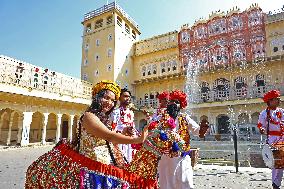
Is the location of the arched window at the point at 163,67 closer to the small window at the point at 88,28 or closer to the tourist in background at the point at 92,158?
the small window at the point at 88,28

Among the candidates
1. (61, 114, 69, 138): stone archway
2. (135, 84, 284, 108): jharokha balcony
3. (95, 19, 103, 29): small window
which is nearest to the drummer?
(135, 84, 284, 108): jharokha balcony

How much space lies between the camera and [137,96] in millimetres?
30703

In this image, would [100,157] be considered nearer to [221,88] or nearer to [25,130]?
[25,130]

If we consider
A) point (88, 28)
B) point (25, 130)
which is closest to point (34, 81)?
point (25, 130)

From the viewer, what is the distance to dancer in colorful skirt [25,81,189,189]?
1.82 m

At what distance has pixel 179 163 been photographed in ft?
9.78

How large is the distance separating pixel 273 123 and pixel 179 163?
2.25m

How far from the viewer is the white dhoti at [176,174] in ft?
9.58

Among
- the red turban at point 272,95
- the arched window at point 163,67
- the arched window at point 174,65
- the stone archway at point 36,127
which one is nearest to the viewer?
the red turban at point 272,95

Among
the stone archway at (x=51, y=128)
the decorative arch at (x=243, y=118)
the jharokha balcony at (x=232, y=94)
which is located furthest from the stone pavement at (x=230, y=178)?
the stone archway at (x=51, y=128)

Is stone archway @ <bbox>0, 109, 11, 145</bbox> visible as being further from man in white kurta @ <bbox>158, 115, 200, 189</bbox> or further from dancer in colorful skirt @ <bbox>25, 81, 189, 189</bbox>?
dancer in colorful skirt @ <bbox>25, 81, 189, 189</bbox>

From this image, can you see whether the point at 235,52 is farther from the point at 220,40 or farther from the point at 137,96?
the point at 137,96

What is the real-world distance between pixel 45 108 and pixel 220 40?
1931cm

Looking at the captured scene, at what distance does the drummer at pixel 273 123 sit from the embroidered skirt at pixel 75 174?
290 centimetres
